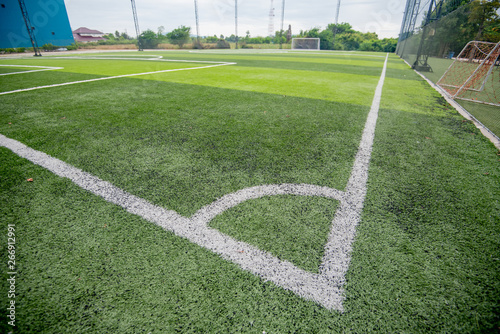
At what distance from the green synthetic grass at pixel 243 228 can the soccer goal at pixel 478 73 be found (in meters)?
3.48

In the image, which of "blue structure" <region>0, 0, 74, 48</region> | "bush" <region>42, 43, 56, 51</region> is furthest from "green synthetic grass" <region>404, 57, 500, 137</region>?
"bush" <region>42, 43, 56, 51</region>

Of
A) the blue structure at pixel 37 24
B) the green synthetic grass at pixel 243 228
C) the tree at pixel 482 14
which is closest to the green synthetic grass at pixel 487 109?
the green synthetic grass at pixel 243 228

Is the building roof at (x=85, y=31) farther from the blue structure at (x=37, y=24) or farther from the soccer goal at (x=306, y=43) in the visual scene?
the soccer goal at (x=306, y=43)

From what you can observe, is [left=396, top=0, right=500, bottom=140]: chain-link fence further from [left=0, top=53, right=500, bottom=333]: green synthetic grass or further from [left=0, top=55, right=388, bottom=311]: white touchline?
[left=0, top=55, right=388, bottom=311]: white touchline

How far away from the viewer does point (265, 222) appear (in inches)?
65.7

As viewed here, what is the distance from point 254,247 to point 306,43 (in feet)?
152

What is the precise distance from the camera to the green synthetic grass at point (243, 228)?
113cm

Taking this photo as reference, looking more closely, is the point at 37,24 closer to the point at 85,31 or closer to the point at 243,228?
the point at 85,31

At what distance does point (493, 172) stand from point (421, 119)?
1.87m

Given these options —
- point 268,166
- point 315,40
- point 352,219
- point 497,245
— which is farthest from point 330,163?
point 315,40

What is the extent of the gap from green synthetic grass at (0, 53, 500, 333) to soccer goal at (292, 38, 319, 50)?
43.0 metres

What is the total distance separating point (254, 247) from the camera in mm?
1468

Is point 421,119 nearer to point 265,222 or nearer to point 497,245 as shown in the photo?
point 497,245

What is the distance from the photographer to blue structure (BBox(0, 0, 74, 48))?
31891mm
